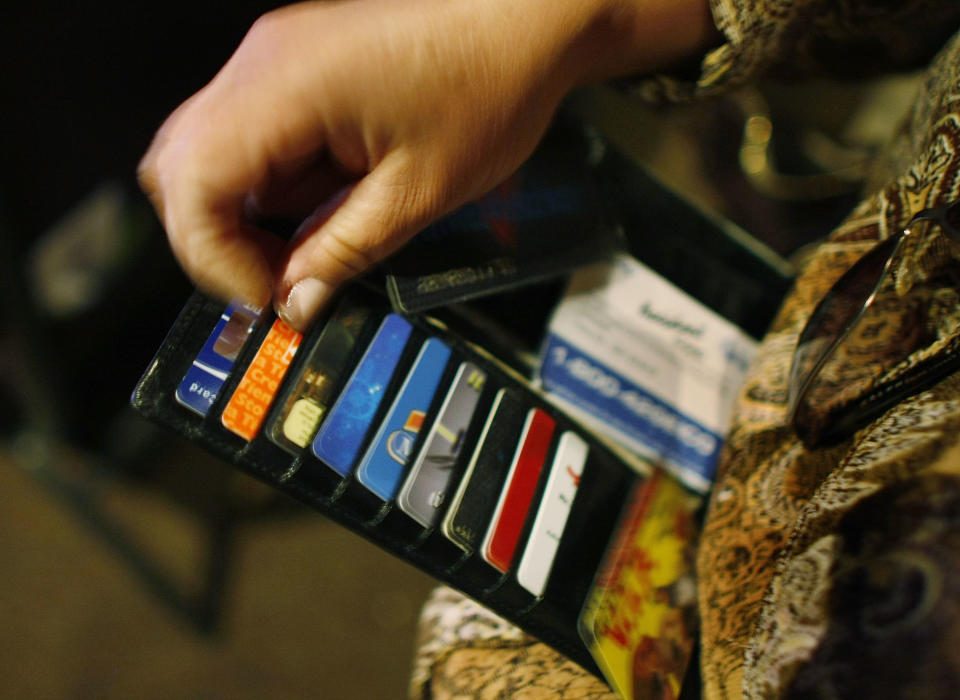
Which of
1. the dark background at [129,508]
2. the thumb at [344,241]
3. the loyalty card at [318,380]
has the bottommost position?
the dark background at [129,508]

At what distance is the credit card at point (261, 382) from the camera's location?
0.40 metres

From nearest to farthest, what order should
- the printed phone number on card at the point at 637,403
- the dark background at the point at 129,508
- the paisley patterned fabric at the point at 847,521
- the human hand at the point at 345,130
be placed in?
the paisley patterned fabric at the point at 847,521 < the human hand at the point at 345,130 < the printed phone number on card at the point at 637,403 < the dark background at the point at 129,508

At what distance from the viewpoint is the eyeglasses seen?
0.42m

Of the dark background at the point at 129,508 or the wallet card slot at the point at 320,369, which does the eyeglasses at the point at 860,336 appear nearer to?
the wallet card slot at the point at 320,369

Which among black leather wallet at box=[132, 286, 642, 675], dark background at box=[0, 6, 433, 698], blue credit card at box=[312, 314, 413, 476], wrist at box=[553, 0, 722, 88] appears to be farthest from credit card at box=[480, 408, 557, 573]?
dark background at box=[0, 6, 433, 698]

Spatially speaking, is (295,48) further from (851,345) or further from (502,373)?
(851,345)

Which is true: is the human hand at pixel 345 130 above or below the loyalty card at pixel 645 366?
above

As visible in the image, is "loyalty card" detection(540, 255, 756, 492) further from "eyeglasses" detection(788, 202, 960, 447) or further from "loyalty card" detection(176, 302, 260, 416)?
"loyalty card" detection(176, 302, 260, 416)

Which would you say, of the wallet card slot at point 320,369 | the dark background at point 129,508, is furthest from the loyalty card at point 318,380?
the dark background at point 129,508

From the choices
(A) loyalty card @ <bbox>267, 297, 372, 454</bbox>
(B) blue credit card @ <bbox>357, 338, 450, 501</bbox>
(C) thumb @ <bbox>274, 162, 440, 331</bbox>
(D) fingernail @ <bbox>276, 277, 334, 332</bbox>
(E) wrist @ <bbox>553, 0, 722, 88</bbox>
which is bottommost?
(B) blue credit card @ <bbox>357, 338, 450, 501</bbox>

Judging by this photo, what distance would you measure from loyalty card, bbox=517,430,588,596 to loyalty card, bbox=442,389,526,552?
4 cm

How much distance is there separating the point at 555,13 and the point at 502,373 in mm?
248

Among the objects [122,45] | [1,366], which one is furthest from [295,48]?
[1,366]

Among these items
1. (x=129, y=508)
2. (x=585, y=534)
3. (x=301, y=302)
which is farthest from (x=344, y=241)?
(x=129, y=508)
